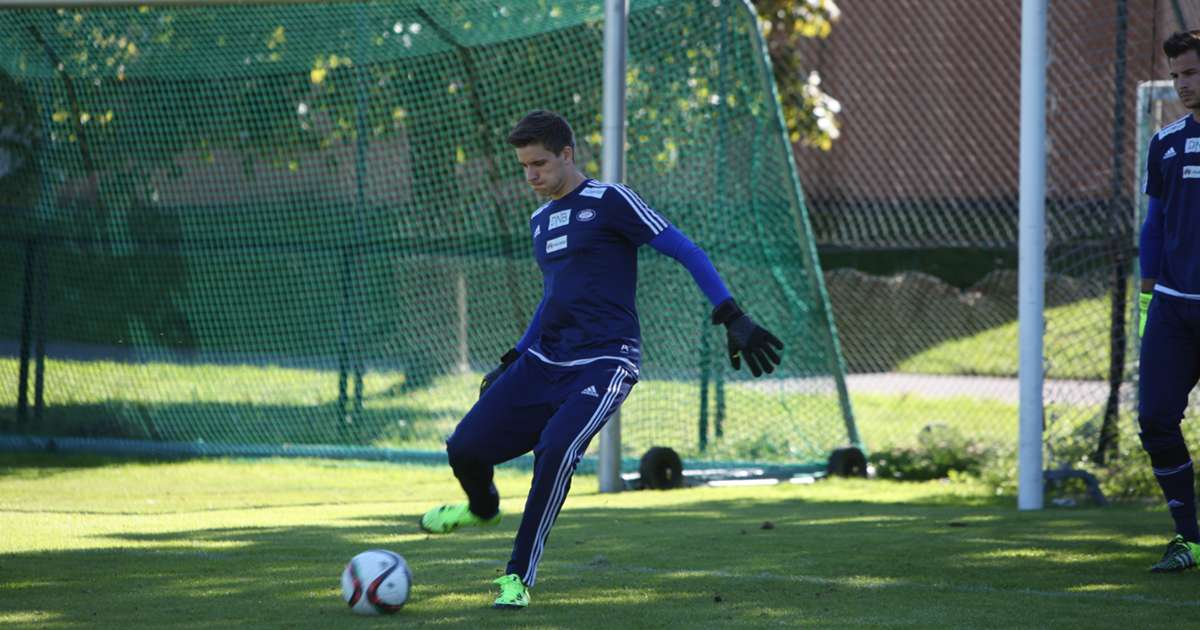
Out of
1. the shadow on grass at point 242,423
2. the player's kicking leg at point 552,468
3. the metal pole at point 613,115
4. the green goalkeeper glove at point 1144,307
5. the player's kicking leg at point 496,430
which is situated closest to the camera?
the player's kicking leg at point 552,468

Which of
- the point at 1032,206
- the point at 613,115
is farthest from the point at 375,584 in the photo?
the point at 613,115

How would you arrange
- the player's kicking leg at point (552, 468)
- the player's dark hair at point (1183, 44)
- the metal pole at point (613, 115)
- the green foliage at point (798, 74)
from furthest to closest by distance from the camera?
the green foliage at point (798, 74), the metal pole at point (613, 115), the player's dark hair at point (1183, 44), the player's kicking leg at point (552, 468)

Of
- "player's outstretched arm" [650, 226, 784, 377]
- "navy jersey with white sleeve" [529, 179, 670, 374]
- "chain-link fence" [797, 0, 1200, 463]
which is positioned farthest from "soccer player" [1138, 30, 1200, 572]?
"chain-link fence" [797, 0, 1200, 463]

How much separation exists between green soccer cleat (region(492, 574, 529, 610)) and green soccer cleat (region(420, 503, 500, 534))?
1.98ft

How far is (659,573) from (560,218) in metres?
1.55

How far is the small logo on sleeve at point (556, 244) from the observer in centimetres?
513

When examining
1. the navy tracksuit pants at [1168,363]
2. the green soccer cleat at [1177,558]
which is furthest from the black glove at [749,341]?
the green soccer cleat at [1177,558]

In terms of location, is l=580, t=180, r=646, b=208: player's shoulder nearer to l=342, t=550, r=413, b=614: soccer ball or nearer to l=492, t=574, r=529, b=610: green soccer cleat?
l=492, t=574, r=529, b=610: green soccer cleat

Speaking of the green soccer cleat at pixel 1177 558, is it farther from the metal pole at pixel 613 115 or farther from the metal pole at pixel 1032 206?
the metal pole at pixel 613 115

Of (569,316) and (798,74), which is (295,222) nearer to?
(798,74)

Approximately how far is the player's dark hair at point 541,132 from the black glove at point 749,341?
890 millimetres

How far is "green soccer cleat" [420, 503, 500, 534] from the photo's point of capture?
17.5ft

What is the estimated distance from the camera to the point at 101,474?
388 inches

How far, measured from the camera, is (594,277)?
5.07 meters
